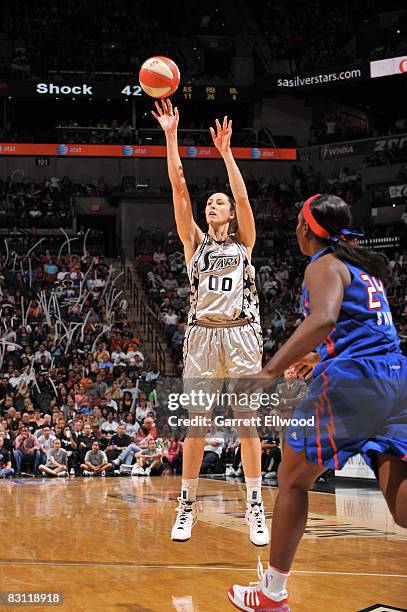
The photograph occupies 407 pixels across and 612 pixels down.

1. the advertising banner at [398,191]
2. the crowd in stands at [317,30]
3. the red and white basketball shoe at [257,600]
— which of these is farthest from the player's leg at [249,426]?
the crowd in stands at [317,30]

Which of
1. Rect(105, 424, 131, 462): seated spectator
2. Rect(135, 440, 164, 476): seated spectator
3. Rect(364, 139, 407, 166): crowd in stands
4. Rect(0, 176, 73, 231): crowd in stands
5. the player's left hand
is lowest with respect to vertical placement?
Rect(135, 440, 164, 476): seated spectator

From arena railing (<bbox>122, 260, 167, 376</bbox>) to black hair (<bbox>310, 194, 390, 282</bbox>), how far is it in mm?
14537

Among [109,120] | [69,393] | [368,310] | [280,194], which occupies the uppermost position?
[109,120]

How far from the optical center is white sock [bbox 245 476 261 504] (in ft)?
18.1

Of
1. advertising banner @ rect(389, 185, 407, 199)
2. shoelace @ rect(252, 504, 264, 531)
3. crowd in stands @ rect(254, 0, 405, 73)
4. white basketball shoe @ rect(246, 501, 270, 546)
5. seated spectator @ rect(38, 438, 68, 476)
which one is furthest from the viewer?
crowd in stands @ rect(254, 0, 405, 73)

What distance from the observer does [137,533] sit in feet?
20.9

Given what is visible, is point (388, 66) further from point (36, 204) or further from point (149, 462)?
point (149, 462)

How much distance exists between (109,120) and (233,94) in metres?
4.81

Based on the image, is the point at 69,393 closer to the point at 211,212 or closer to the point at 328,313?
the point at 211,212

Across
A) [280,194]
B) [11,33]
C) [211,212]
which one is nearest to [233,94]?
[280,194]

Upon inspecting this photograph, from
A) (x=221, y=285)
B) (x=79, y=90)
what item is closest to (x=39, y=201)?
(x=79, y=90)

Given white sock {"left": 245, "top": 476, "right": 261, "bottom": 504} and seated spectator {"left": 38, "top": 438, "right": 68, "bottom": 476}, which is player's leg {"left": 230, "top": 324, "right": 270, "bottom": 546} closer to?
white sock {"left": 245, "top": 476, "right": 261, "bottom": 504}

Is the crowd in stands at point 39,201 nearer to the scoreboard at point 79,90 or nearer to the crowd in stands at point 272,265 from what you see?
the crowd in stands at point 272,265

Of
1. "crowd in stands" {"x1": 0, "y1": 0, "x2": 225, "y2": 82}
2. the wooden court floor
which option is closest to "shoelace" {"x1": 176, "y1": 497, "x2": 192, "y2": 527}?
the wooden court floor
